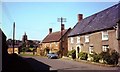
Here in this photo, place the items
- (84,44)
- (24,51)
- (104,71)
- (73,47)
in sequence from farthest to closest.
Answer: (24,51) → (73,47) → (84,44) → (104,71)

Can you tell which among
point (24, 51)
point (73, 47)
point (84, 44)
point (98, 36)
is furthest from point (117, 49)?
point (24, 51)

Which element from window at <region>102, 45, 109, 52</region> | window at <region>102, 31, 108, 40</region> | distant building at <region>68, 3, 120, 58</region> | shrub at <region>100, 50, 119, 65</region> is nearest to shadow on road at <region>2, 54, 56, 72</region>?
shrub at <region>100, 50, 119, 65</region>

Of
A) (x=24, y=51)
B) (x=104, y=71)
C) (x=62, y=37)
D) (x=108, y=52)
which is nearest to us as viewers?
(x=104, y=71)

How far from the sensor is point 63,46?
63719mm

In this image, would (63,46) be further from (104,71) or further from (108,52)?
(104,71)

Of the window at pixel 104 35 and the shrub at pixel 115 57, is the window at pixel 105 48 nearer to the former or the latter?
the window at pixel 104 35

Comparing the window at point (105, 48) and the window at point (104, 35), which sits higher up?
the window at point (104, 35)

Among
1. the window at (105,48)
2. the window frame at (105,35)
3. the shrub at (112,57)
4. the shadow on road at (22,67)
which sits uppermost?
the window frame at (105,35)

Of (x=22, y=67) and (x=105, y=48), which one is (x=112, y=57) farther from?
(x=22, y=67)

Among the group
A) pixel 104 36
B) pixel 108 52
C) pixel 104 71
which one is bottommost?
pixel 104 71

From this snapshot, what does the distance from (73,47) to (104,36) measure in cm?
1556

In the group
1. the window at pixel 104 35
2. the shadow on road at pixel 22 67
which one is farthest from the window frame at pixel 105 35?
the shadow on road at pixel 22 67

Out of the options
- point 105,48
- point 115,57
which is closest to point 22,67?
point 115,57

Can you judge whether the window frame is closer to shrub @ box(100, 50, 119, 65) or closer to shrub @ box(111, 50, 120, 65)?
shrub @ box(100, 50, 119, 65)
